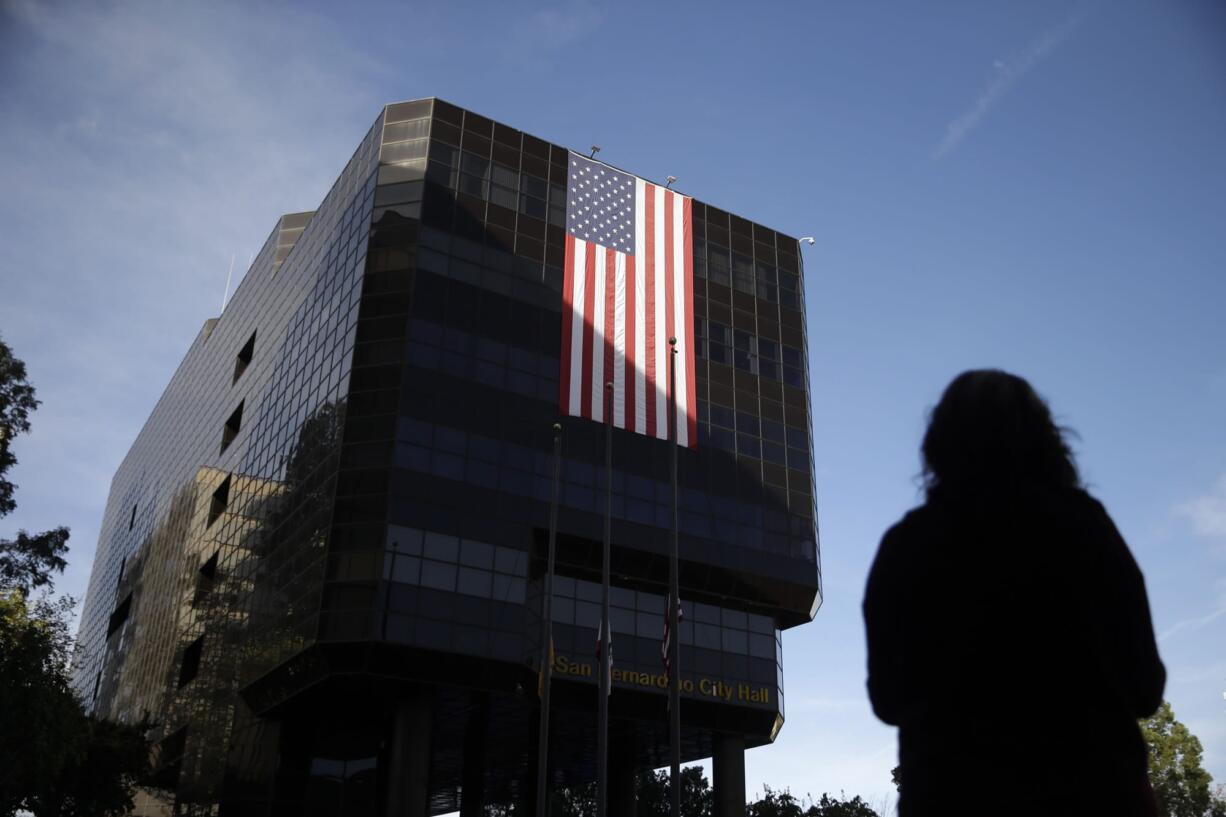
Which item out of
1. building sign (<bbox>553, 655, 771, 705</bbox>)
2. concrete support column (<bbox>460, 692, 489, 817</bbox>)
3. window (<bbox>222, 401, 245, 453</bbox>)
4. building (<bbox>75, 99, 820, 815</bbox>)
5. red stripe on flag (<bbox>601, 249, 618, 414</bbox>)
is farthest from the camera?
window (<bbox>222, 401, 245, 453</bbox>)

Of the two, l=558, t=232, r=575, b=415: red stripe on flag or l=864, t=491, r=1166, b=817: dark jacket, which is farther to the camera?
l=558, t=232, r=575, b=415: red stripe on flag

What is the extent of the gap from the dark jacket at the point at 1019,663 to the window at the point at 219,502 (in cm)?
6862

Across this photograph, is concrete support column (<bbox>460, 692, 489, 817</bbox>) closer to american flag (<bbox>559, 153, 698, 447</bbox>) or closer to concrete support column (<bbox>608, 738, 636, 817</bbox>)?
concrete support column (<bbox>608, 738, 636, 817</bbox>)

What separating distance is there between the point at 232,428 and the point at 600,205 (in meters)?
29.3

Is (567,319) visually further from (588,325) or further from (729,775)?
(729,775)

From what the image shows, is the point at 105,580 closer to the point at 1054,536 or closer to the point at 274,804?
the point at 274,804

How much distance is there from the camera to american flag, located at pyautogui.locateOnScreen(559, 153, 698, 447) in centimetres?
5297

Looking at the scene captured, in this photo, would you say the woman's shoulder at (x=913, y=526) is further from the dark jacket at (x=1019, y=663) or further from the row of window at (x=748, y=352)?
the row of window at (x=748, y=352)

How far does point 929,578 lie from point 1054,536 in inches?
14.0

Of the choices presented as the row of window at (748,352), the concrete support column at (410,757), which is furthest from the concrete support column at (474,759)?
the row of window at (748,352)

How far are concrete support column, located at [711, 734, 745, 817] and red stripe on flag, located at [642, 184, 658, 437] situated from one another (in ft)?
53.4

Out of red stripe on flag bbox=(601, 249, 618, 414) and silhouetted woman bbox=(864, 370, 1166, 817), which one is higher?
red stripe on flag bbox=(601, 249, 618, 414)

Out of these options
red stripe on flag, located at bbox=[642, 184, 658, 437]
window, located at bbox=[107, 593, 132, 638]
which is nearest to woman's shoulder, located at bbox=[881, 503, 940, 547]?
red stripe on flag, located at bbox=[642, 184, 658, 437]

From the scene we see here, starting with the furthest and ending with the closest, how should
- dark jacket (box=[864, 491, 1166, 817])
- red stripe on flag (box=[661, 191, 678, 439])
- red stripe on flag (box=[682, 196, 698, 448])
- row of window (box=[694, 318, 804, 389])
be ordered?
row of window (box=[694, 318, 804, 389])
red stripe on flag (box=[661, 191, 678, 439])
red stripe on flag (box=[682, 196, 698, 448])
dark jacket (box=[864, 491, 1166, 817])
